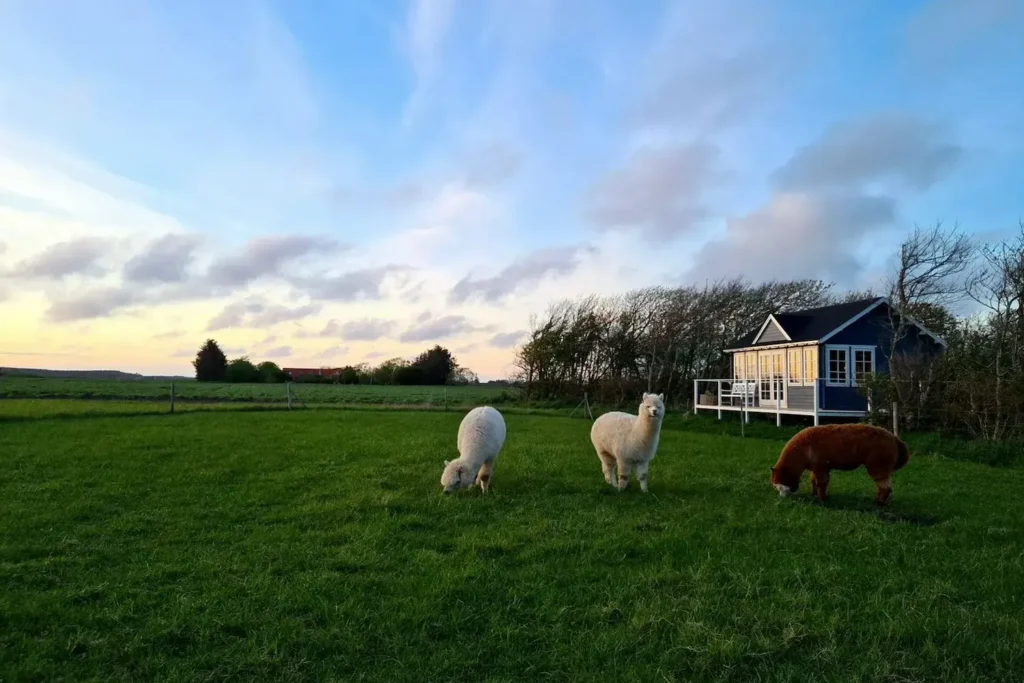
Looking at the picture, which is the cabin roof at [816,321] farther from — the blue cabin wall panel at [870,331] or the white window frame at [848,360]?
the white window frame at [848,360]

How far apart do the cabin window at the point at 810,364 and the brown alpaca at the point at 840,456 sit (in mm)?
15760

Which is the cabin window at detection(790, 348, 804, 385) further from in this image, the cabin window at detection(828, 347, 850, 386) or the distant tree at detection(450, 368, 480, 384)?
the distant tree at detection(450, 368, 480, 384)

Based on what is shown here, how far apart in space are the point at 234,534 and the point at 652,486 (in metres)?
6.11

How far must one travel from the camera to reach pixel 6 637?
4.56 m

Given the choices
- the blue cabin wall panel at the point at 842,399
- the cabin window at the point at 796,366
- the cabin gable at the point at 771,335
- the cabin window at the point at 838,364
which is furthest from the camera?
the cabin gable at the point at 771,335

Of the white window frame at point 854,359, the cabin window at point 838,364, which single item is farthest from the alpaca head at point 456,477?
the white window frame at point 854,359

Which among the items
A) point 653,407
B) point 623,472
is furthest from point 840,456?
point 623,472

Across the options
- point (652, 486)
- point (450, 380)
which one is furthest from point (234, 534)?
point (450, 380)

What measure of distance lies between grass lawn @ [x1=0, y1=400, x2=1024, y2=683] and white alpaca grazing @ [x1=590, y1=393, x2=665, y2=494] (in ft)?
1.20

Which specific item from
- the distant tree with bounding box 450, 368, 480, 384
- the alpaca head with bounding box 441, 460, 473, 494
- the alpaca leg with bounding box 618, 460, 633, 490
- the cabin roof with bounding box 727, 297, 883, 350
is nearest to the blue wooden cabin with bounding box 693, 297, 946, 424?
the cabin roof with bounding box 727, 297, 883, 350

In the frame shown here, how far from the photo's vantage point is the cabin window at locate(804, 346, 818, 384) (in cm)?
2414

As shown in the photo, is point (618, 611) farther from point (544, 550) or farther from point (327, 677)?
point (327, 677)

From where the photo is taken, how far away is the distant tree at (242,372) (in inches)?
2783

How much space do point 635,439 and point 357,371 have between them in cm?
6281
